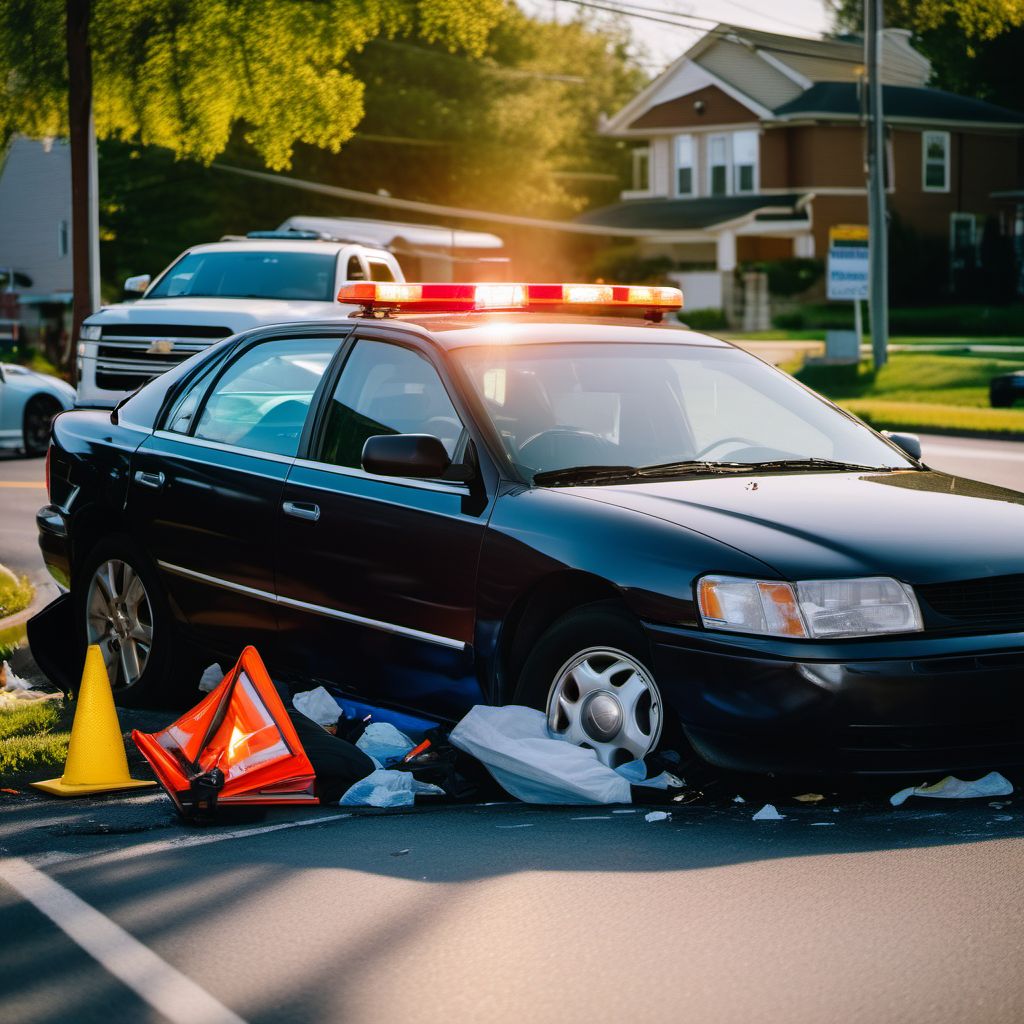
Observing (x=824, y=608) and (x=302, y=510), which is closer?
(x=824, y=608)

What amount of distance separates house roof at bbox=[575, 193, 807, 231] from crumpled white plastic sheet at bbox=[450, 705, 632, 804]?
49.1 metres

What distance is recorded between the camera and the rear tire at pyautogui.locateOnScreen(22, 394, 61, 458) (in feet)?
68.8

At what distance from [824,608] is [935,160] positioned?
5348 centimetres

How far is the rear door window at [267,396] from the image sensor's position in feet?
22.9

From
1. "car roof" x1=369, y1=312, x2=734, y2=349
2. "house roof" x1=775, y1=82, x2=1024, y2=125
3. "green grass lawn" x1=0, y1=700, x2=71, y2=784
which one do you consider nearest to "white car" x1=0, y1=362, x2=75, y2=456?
"green grass lawn" x1=0, y1=700, x2=71, y2=784

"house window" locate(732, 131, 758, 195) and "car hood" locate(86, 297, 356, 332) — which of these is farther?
"house window" locate(732, 131, 758, 195)

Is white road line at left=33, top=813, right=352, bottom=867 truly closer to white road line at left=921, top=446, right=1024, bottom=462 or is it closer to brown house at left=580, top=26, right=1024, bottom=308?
white road line at left=921, top=446, right=1024, bottom=462

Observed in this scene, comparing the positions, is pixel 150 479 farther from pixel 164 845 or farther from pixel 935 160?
pixel 935 160

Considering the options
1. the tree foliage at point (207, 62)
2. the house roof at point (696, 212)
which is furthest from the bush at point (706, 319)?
the tree foliage at point (207, 62)

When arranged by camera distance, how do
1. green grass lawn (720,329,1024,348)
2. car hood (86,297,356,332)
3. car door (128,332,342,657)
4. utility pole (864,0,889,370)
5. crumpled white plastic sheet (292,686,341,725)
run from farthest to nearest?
green grass lawn (720,329,1024,348), utility pole (864,0,889,370), car hood (86,297,356,332), car door (128,332,342,657), crumpled white plastic sheet (292,686,341,725)

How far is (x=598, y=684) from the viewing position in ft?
18.3

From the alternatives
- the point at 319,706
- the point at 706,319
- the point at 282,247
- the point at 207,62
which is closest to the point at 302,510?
the point at 319,706

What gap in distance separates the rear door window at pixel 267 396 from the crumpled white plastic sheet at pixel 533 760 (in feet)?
5.44

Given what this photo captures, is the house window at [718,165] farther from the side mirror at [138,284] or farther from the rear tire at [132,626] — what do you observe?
the rear tire at [132,626]
